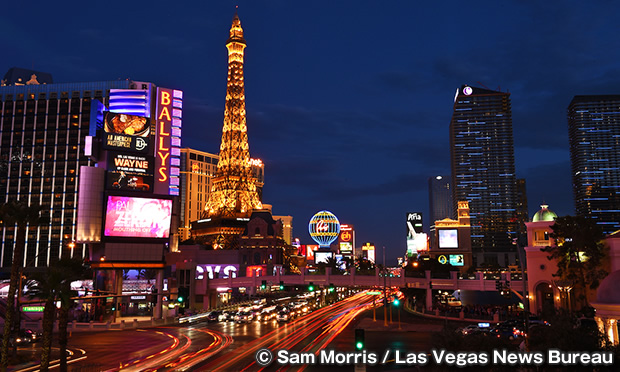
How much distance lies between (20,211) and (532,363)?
32.6 meters

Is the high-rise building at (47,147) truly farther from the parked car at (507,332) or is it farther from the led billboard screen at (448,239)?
the parked car at (507,332)

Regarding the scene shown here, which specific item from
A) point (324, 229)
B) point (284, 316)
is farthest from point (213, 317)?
point (324, 229)

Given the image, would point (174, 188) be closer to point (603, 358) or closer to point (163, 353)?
point (163, 353)

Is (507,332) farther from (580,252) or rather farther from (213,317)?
(213,317)

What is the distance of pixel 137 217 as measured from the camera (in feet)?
259

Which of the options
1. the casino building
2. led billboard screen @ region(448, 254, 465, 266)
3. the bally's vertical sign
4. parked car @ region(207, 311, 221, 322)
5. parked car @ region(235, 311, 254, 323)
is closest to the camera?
parked car @ region(235, 311, 254, 323)

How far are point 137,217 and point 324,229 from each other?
3957 inches

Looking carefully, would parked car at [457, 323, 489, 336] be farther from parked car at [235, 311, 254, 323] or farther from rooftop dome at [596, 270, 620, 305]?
parked car at [235, 311, 254, 323]

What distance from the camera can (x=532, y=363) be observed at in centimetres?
2344

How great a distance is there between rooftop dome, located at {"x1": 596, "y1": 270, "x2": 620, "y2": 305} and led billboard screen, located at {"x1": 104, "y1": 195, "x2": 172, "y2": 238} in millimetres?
63901

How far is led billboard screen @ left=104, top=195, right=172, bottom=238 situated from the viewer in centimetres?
7725

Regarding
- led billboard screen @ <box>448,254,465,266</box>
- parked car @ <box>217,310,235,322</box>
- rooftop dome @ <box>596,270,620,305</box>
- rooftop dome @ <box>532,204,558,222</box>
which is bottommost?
parked car @ <box>217,310,235,322</box>

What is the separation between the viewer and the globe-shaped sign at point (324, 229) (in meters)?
174

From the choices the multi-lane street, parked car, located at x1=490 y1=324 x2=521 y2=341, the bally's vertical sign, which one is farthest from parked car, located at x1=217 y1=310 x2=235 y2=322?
parked car, located at x1=490 y1=324 x2=521 y2=341
